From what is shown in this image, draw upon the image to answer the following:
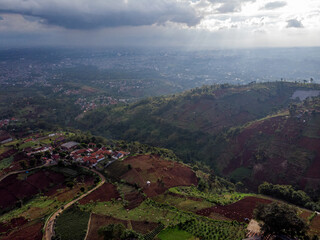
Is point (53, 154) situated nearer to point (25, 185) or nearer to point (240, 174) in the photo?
point (25, 185)

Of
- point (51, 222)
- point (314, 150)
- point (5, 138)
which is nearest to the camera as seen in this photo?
point (51, 222)

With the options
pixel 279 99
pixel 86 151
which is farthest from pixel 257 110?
pixel 86 151

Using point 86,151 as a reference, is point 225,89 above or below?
above

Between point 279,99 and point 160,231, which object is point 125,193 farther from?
point 279,99

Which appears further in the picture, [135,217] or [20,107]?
[20,107]

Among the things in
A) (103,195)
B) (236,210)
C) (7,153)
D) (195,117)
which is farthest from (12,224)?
(195,117)

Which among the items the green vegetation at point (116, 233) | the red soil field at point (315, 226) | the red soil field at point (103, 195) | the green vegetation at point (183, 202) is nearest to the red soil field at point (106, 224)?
the green vegetation at point (116, 233)

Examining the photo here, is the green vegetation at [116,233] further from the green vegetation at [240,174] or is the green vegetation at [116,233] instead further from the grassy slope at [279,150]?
the grassy slope at [279,150]
